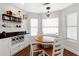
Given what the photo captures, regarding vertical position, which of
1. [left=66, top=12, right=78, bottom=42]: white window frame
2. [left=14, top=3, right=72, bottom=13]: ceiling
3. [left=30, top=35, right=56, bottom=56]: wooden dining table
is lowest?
[left=30, top=35, right=56, bottom=56]: wooden dining table

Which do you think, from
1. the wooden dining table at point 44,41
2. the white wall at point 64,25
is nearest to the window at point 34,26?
the wooden dining table at point 44,41

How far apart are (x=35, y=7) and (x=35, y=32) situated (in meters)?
0.18

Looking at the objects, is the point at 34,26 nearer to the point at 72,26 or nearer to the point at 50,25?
the point at 50,25

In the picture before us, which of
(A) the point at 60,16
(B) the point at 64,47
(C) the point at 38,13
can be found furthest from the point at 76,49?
(C) the point at 38,13

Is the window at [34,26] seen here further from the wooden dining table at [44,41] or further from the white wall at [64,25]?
the white wall at [64,25]

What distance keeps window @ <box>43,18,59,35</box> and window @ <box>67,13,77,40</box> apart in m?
0.09

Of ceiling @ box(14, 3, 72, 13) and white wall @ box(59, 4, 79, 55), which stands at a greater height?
ceiling @ box(14, 3, 72, 13)

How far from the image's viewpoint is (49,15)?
64 centimetres

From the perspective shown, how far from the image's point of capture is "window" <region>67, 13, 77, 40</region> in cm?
64

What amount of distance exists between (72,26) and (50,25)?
0.16 m

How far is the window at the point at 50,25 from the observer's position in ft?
2.18

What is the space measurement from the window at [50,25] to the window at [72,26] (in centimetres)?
9

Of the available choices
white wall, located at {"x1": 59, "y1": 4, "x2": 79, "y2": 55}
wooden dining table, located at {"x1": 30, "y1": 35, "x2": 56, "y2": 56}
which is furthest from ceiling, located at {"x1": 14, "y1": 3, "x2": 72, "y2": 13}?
wooden dining table, located at {"x1": 30, "y1": 35, "x2": 56, "y2": 56}

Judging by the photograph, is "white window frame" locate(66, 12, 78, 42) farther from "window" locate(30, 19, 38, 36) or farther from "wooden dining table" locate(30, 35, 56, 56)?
"window" locate(30, 19, 38, 36)
